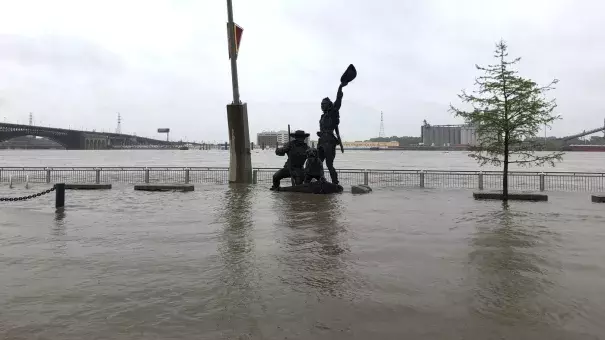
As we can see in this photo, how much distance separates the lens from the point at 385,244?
865cm

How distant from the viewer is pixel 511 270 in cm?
680

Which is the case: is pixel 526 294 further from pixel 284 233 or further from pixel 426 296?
pixel 284 233

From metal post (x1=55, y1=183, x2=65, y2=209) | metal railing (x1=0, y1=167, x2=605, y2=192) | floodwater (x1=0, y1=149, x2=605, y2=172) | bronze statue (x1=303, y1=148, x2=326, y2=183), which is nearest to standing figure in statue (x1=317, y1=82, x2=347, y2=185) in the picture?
bronze statue (x1=303, y1=148, x2=326, y2=183)

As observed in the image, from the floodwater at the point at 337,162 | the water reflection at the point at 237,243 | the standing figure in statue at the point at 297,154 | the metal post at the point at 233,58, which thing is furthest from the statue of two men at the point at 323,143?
the floodwater at the point at 337,162

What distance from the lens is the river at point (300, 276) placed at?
15.4ft

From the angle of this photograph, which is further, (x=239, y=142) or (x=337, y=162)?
(x=337, y=162)

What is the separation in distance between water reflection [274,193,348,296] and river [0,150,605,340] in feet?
0.16

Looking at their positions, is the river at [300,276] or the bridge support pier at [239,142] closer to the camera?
the river at [300,276]

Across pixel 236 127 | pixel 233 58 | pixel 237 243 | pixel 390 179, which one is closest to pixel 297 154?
pixel 236 127

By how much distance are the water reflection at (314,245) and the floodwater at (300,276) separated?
0.14 ft

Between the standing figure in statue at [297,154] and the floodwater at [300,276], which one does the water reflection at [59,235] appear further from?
the standing figure in statue at [297,154]

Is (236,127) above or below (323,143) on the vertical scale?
above

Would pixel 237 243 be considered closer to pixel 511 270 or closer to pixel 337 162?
pixel 511 270

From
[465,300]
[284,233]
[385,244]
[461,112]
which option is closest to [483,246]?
[385,244]
